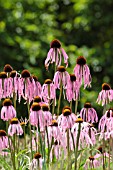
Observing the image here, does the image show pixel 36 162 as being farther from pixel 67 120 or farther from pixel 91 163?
pixel 91 163

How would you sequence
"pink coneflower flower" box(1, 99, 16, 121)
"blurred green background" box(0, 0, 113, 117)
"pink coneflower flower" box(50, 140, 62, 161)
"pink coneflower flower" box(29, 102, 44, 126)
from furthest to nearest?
"blurred green background" box(0, 0, 113, 117) → "pink coneflower flower" box(50, 140, 62, 161) → "pink coneflower flower" box(1, 99, 16, 121) → "pink coneflower flower" box(29, 102, 44, 126)

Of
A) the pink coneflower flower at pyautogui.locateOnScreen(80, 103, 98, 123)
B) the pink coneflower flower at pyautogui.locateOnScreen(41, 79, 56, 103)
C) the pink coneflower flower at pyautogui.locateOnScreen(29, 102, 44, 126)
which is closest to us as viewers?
the pink coneflower flower at pyautogui.locateOnScreen(29, 102, 44, 126)

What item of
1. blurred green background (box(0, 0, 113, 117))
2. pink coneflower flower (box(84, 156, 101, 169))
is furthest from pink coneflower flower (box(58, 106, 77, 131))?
blurred green background (box(0, 0, 113, 117))

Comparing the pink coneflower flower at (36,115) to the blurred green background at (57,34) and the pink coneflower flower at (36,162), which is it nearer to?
the pink coneflower flower at (36,162)

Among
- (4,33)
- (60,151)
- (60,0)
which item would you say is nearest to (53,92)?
(60,151)

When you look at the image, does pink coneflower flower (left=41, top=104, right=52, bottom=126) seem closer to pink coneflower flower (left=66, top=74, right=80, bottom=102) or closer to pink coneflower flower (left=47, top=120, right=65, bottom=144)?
pink coneflower flower (left=47, top=120, right=65, bottom=144)

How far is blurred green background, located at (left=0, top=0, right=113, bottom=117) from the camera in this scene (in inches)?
448

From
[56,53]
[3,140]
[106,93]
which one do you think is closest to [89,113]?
[106,93]

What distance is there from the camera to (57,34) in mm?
13328

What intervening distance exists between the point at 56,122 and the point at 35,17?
9754 millimetres

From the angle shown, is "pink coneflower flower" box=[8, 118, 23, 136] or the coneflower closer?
"pink coneflower flower" box=[8, 118, 23, 136]

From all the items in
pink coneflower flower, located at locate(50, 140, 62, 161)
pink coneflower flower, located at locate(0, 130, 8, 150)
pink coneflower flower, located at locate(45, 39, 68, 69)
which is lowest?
pink coneflower flower, located at locate(50, 140, 62, 161)

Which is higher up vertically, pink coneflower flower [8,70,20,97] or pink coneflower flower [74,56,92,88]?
pink coneflower flower [74,56,92,88]

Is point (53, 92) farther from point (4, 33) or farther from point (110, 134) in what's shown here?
point (4, 33)
